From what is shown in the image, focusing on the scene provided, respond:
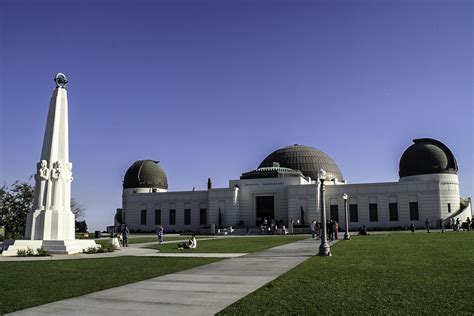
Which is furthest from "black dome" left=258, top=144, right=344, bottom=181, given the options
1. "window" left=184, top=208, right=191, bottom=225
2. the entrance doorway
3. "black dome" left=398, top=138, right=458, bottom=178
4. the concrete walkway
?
the concrete walkway

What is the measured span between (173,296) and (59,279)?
462cm

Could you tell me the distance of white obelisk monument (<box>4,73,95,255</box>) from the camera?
22.3 m

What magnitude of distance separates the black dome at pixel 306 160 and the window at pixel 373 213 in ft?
42.4

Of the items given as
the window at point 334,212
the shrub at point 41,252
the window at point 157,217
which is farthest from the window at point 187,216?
the shrub at point 41,252

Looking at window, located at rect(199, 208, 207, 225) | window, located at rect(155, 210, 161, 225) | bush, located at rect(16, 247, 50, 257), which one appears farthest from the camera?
window, located at rect(155, 210, 161, 225)

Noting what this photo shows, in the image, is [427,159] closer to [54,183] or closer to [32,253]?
[54,183]

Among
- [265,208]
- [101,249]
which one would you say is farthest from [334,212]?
[101,249]

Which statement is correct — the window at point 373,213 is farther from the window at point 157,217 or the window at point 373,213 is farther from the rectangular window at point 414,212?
the window at point 157,217

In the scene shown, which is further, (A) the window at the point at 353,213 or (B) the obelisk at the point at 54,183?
(A) the window at the point at 353,213

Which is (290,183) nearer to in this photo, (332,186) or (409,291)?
(332,186)

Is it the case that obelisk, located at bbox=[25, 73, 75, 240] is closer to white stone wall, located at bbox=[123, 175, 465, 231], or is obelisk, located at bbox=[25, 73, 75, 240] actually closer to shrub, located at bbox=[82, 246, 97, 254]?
shrub, located at bbox=[82, 246, 97, 254]

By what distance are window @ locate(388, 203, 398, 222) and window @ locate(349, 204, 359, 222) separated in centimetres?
441

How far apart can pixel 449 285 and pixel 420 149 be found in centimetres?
5901

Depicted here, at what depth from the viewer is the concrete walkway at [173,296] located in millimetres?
7566
